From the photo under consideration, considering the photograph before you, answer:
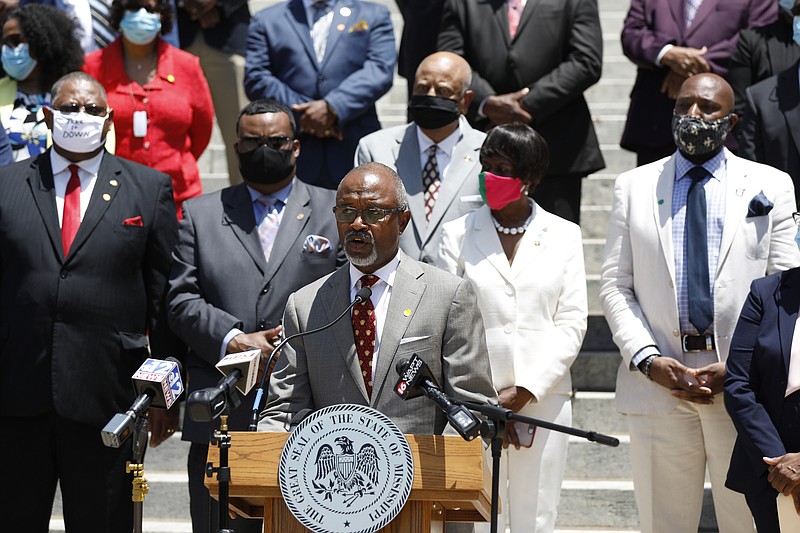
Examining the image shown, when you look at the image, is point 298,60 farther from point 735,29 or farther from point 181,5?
point 735,29

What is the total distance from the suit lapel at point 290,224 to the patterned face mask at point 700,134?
1.92 metres

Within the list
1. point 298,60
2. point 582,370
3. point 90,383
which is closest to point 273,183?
point 90,383

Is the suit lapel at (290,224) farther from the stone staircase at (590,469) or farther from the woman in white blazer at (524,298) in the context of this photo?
the stone staircase at (590,469)

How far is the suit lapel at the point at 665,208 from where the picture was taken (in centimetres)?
624

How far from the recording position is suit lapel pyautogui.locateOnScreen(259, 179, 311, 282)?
6254 mm

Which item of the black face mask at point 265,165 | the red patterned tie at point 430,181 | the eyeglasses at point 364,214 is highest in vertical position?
the eyeglasses at point 364,214

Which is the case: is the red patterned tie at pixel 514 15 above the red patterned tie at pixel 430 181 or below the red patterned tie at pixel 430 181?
above

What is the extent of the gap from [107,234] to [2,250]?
1.69 ft

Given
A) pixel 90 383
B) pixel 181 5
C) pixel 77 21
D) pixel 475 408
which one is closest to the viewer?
pixel 475 408

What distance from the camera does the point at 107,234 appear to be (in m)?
6.28

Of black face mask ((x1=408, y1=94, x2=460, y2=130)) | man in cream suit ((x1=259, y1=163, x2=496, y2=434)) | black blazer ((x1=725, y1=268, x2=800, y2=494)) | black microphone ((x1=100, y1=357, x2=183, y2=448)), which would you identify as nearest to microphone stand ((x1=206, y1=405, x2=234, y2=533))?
black microphone ((x1=100, y1=357, x2=183, y2=448))

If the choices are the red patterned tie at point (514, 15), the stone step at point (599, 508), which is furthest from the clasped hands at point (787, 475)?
the red patterned tie at point (514, 15)

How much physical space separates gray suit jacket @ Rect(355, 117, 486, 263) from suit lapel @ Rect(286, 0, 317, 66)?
50.3 inches

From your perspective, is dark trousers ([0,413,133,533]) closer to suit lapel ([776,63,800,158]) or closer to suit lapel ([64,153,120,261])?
suit lapel ([64,153,120,261])
